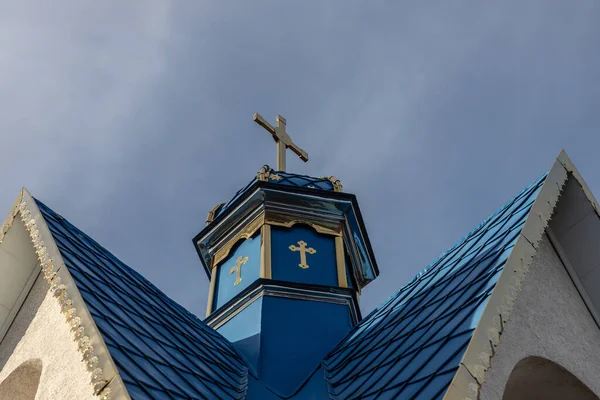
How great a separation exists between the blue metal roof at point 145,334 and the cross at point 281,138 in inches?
219

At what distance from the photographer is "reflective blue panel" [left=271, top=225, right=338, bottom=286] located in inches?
393

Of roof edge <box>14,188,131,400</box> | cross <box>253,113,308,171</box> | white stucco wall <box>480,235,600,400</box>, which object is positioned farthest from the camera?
cross <box>253,113,308,171</box>

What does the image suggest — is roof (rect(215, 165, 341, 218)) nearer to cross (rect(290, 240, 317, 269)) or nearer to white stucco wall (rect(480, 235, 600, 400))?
cross (rect(290, 240, 317, 269))

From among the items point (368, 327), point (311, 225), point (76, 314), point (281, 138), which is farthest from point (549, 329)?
point (281, 138)

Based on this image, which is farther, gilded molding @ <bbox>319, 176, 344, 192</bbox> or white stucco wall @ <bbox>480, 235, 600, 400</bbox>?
gilded molding @ <bbox>319, 176, 344, 192</bbox>

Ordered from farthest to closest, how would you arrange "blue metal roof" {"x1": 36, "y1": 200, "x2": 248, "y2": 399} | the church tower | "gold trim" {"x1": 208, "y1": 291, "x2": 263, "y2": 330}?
"gold trim" {"x1": 208, "y1": 291, "x2": 263, "y2": 330} → the church tower → "blue metal roof" {"x1": 36, "y1": 200, "x2": 248, "y2": 399}

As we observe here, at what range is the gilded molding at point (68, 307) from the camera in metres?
4.74

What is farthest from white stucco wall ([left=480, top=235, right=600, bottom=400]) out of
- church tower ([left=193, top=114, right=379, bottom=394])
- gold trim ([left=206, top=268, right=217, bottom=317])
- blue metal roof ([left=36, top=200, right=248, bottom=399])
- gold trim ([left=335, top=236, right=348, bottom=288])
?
gold trim ([left=206, top=268, right=217, bottom=317])

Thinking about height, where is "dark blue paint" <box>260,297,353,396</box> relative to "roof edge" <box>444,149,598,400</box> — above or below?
above

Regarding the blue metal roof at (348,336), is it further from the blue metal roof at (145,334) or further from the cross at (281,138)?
the cross at (281,138)

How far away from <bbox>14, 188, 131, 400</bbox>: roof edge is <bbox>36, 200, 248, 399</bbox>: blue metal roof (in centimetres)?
8

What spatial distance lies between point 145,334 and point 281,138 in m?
8.28

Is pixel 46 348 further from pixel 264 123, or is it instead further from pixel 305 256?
pixel 264 123

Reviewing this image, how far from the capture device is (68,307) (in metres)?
5.45
